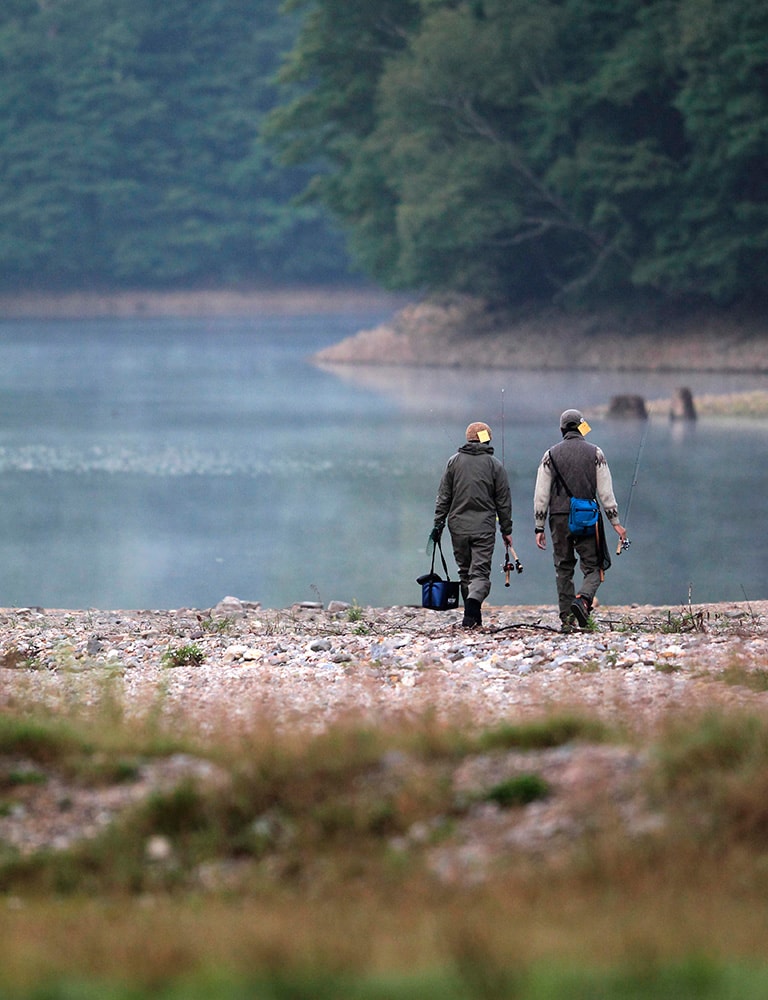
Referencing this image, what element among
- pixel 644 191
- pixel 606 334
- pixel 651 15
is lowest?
pixel 606 334

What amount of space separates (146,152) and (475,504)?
279ft

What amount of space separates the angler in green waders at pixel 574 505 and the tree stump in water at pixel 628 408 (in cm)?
2144

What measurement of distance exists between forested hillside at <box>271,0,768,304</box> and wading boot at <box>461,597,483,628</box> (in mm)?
33314

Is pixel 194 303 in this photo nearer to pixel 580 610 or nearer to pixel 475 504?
pixel 475 504

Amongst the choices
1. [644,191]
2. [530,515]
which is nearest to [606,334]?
[644,191]

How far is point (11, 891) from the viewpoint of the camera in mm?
6543

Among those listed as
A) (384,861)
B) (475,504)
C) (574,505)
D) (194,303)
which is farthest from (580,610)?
(194,303)

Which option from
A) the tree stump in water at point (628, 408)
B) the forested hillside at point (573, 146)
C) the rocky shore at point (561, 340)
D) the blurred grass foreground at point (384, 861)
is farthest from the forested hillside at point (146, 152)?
the blurred grass foreground at point (384, 861)

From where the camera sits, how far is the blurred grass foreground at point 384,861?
17.5 ft

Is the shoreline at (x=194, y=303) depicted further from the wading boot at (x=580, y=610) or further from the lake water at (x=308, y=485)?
the wading boot at (x=580, y=610)

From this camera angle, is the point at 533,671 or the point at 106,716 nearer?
the point at 106,716

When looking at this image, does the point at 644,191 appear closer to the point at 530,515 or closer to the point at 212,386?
the point at 212,386

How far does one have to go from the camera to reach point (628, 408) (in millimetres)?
33938

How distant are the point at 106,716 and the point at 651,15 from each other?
139ft
